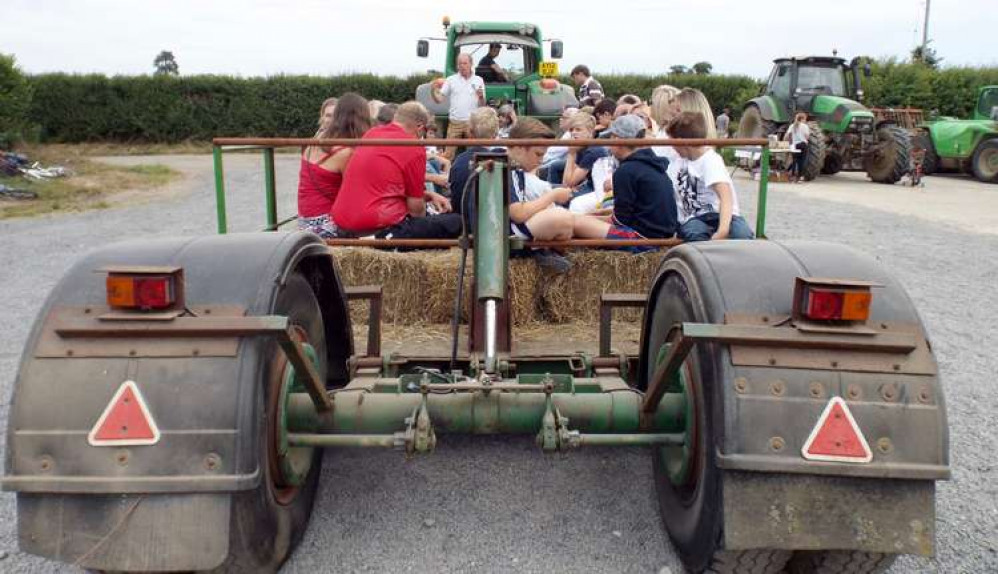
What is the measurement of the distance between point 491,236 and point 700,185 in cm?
198

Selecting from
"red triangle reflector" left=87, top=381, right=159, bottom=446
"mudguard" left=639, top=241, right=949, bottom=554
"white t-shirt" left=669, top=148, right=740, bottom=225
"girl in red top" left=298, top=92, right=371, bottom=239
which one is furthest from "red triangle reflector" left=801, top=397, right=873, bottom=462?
"girl in red top" left=298, top=92, right=371, bottom=239

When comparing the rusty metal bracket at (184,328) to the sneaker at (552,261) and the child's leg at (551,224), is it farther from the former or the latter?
the sneaker at (552,261)

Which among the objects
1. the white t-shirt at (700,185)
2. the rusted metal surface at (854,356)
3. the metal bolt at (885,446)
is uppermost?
the white t-shirt at (700,185)

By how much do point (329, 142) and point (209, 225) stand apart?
28.4ft

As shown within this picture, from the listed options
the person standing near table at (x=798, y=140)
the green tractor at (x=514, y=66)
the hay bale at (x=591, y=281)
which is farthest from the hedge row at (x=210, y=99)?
the hay bale at (x=591, y=281)

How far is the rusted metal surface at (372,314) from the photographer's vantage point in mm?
3814

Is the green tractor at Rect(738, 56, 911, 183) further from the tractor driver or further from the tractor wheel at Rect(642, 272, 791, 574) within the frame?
the tractor wheel at Rect(642, 272, 791, 574)

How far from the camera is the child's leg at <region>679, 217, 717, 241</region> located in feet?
15.3

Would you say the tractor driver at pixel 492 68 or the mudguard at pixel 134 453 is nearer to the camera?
the mudguard at pixel 134 453

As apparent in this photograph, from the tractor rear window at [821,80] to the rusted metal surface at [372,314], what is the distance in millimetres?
18764

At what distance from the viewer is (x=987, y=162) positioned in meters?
20.4

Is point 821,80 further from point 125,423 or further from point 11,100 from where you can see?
point 125,423

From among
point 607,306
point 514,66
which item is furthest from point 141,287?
point 514,66

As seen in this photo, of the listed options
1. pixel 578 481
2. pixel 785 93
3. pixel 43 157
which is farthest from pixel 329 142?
pixel 43 157
